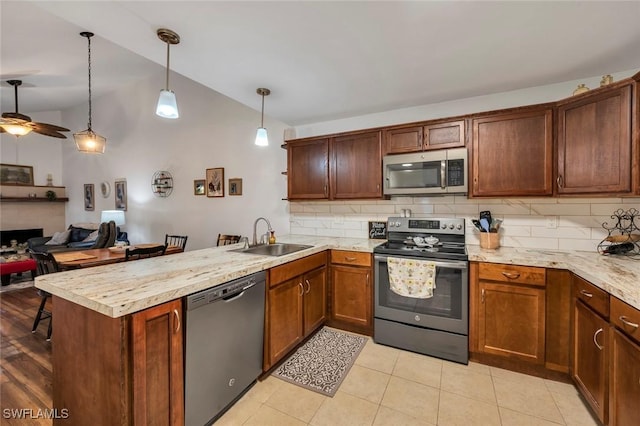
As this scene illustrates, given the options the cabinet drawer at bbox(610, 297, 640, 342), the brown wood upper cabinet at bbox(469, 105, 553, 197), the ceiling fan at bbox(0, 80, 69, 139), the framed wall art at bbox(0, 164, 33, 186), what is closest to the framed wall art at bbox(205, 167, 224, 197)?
the ceiling fan at bbox(0, 80, 69, 139)

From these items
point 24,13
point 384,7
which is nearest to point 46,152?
point 24,13

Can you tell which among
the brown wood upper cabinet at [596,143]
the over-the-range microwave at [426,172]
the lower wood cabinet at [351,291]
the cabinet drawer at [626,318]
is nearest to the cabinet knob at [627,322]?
the cabinet drawer at [626,318]

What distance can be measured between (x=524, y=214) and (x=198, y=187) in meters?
4.52

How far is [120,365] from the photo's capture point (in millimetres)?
1092

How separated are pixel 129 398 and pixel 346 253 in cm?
188

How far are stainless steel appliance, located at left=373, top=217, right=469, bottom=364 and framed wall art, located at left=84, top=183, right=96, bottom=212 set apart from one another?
704 centimetres

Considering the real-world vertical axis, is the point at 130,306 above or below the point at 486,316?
above

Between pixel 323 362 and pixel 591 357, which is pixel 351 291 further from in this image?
pixel 591 357

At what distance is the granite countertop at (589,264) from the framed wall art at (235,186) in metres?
3.16

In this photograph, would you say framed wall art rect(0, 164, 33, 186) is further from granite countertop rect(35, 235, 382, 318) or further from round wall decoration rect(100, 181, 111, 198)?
granite countertop rect(35, 235, 382, 318)

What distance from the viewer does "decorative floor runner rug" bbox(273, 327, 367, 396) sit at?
6.37ft

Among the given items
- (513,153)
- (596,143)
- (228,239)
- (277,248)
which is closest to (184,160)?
(228,239)

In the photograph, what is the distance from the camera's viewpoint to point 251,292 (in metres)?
1.75

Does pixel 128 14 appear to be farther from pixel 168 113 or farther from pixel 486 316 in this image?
pixel 486 316
